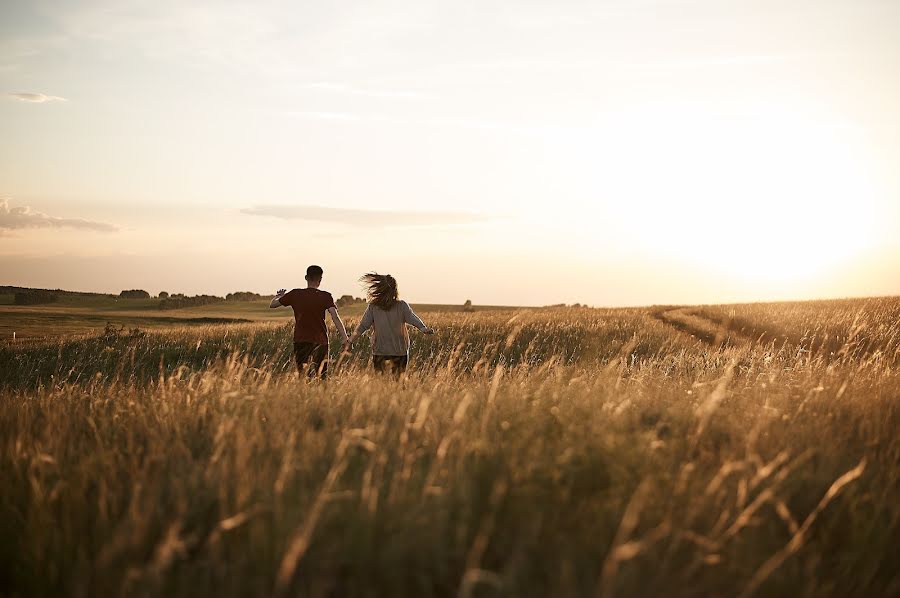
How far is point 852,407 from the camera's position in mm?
6484

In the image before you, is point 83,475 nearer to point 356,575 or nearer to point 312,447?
point 312,447

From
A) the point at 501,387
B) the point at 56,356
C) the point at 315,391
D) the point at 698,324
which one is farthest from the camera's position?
the point at 698,324

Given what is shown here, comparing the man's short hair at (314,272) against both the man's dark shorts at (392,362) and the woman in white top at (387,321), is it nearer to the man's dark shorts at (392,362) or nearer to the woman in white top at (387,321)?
the woman in white top at (387,321)

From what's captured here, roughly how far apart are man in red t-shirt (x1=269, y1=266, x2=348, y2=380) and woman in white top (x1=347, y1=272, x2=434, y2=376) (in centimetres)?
76

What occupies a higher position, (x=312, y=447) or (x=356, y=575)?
(x=312, y=447)

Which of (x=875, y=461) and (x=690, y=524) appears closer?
(x=690, y=524)

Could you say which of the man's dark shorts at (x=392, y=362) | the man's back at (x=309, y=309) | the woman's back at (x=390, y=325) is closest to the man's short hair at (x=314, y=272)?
the man's back at (x=309, y=309)

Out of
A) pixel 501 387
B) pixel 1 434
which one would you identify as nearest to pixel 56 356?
pixel 1 434

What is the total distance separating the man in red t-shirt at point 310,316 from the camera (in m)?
10.3

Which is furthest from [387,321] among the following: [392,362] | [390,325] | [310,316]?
[310,316]

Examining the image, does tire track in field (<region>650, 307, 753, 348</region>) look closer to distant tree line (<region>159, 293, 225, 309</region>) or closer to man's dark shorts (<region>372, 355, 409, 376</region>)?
man's dark shorts (<region>372, 355, 409, 376</region>)

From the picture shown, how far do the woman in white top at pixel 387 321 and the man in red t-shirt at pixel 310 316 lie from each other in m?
0.76

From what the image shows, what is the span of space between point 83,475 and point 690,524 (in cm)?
399

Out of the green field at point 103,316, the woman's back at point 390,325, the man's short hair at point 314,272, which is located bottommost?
the green field at point 103,316
